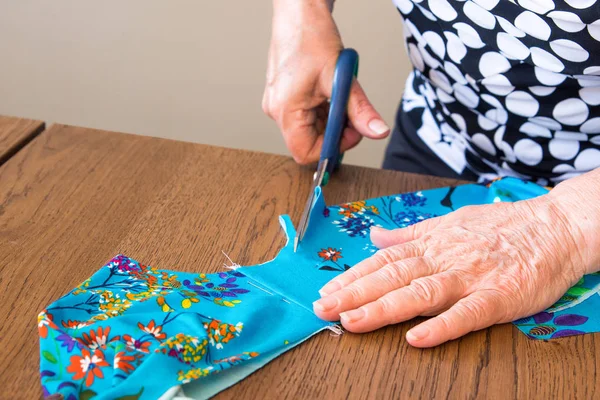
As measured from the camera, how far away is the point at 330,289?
0.72 metres

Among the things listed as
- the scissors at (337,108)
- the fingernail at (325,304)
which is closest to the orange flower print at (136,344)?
the fingernail at (325,304)

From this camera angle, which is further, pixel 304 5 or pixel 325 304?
pixel 304 5

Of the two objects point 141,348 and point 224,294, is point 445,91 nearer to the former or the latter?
point 224,294

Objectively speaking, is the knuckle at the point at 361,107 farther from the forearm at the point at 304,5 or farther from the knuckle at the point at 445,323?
the knuckle at the point at 445,323

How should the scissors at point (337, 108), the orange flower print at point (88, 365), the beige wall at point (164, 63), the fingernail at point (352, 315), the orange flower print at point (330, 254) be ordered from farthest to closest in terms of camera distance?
the beige wall at point (164, 63)
the scissors at point (337, 108)
the orange flower print at point (330, 254)
the fingernail at point (352, 315)
the orange flower print at point (88, 365)

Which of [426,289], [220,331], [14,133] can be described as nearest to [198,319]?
[220,331]

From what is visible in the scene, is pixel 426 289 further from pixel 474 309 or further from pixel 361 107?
pixel 361 107

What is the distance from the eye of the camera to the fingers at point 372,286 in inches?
27.3

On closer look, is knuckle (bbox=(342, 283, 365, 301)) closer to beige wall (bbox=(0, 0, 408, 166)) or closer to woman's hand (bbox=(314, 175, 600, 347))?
woman's hand (bbox=(314, 175, 600, 347))

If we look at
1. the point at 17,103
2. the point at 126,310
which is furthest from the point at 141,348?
the point at 17,103

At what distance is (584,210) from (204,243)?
17.7 inches

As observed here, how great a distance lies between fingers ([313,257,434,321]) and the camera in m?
0.69

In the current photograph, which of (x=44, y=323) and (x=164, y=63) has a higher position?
(x=44, y=323)

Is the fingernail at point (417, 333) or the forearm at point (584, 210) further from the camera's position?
the forearm at point (584, 210)
